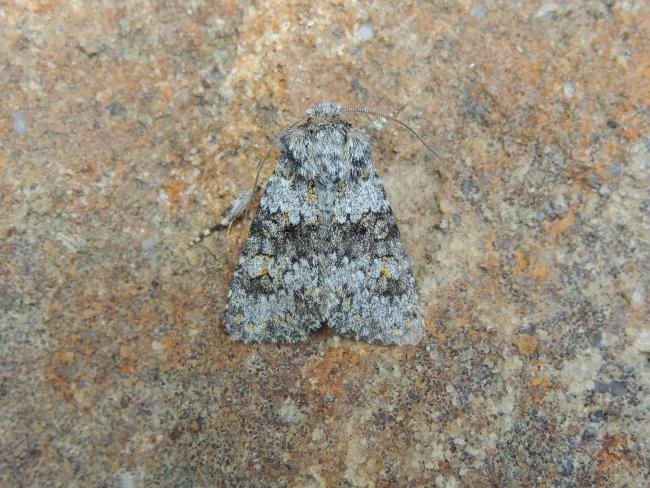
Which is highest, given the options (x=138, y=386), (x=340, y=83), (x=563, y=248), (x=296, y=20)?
(x=296, y=20)

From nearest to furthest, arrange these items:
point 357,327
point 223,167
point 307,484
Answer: point 307,484, point 357,327, point 223,167

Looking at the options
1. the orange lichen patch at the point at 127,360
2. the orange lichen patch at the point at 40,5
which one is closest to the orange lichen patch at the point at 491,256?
the orange lichen patch at the point at 127,360

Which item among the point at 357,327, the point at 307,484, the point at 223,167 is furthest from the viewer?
the point at 223,167

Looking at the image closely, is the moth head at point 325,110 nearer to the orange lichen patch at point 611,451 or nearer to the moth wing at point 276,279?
the moth wing at point 276,279

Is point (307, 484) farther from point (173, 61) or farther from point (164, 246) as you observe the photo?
point (173, 61)

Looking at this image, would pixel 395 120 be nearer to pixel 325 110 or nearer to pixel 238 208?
pixel 325 110

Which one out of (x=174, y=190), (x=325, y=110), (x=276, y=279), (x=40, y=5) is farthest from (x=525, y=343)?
(x=40, y=5)

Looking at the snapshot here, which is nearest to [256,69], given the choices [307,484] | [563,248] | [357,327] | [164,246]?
[164,246]
